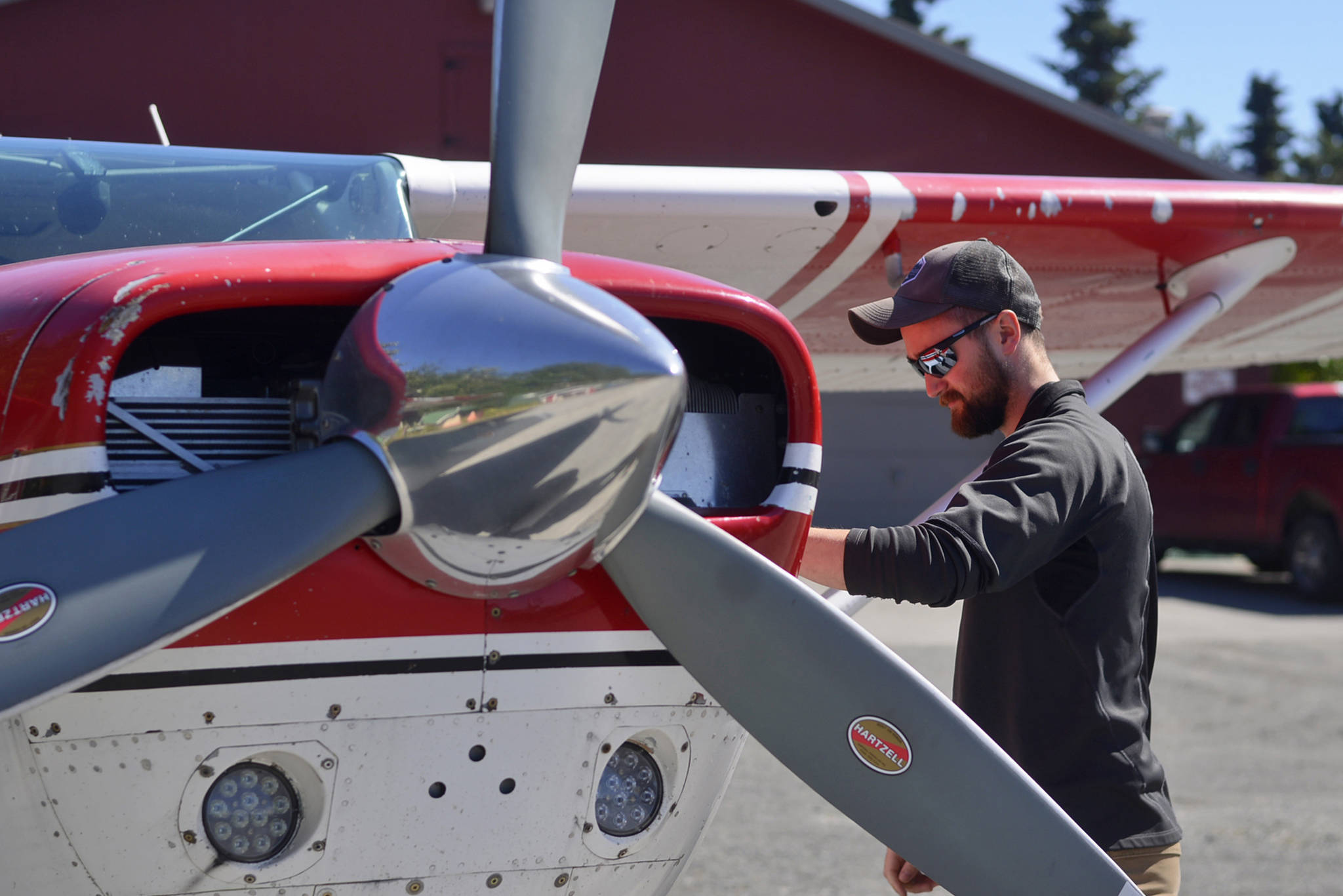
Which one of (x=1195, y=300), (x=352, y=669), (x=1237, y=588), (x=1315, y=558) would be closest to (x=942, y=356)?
(x=352, y=669)

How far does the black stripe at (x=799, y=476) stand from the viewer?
223cm

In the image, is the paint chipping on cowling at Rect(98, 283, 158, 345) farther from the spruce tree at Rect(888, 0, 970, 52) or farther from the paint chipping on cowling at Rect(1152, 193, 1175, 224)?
the spruce tree at Rect(888, 0, 970, 52)

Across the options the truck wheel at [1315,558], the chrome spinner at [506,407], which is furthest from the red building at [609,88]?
the chrome spinner at [506,407]

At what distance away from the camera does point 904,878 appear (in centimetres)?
241

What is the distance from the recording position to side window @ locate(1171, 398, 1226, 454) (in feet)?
39.9

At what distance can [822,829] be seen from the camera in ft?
15.5

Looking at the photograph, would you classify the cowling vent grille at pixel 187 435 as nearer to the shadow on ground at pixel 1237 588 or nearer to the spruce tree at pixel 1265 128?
the shadow on ground at pixel 1237 588

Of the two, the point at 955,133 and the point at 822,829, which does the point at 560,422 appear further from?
the point at 955,133

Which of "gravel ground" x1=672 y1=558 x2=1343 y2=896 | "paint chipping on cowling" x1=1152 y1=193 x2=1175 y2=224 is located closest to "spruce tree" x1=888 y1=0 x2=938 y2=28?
"gravel ground" x1=672 y1=558 x2=1343 y2=896

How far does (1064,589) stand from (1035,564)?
15 cm

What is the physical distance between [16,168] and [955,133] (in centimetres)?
1130

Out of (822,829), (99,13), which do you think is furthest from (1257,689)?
(99,13)

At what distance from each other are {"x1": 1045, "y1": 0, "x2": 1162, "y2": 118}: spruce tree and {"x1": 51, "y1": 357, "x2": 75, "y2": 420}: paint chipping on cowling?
45.3m

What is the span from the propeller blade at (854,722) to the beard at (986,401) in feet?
1.80
